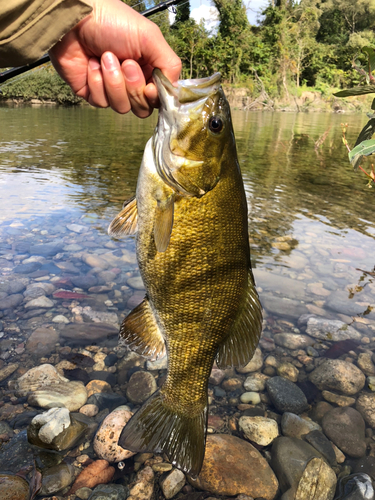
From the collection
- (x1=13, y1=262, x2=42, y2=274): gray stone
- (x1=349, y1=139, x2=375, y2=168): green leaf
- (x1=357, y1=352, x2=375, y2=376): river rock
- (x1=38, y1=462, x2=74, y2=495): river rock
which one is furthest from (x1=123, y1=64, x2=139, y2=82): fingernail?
(x1=13, y1=262, x2=42, y2=274): gray stone

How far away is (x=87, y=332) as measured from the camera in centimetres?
340

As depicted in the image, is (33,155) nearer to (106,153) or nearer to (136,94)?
(106,153)

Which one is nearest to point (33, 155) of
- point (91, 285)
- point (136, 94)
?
point (91, 285)

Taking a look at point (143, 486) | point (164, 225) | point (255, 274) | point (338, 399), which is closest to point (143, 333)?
point (164, 225)

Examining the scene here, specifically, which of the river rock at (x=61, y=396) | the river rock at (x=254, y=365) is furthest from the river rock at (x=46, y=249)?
the river rock at (x=254, y=365)

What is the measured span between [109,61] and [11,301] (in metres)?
2.72

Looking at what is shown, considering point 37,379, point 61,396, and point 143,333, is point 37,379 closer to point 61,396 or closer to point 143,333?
point 61,396

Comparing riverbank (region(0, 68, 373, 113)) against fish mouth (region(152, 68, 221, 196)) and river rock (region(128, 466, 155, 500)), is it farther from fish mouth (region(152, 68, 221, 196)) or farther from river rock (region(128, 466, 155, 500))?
river rock (region(128, 466, 155, 500))

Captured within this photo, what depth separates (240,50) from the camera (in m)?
36.8

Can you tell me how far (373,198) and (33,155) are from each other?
30.0 ft

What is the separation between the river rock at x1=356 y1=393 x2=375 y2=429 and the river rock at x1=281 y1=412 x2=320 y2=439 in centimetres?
39

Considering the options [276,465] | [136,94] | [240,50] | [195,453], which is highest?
[240,50]

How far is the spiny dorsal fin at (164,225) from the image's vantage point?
5.69 ft

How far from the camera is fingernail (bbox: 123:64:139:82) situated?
2037 millimetres
